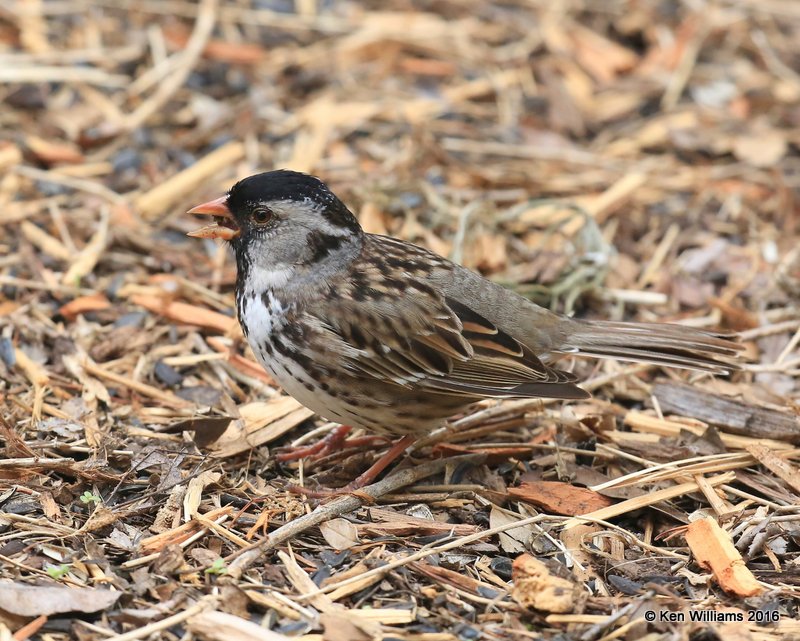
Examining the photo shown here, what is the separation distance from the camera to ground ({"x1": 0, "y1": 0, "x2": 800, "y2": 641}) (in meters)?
4.10

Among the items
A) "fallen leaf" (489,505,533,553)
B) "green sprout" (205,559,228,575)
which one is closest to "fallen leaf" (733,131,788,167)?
"fallen leaf" (489,505,533,553)

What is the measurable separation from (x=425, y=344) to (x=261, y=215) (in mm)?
922

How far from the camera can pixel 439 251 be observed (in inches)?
259

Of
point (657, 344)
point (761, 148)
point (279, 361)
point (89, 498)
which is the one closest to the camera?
point (89, 498)

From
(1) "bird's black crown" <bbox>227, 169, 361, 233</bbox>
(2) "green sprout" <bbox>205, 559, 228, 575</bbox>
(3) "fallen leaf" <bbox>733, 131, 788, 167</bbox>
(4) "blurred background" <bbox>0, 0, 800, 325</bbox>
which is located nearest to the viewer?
(2) "green sprout" <bbox>205, 559, 228, 575</bbox>

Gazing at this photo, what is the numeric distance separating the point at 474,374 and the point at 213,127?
337cm

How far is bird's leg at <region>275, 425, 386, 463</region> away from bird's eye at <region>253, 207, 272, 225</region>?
3.37 ft

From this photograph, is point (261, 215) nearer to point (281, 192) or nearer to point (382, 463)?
point (281, 192)

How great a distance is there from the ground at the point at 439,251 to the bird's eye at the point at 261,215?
94cm

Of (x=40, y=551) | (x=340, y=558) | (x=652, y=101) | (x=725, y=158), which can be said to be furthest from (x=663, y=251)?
(x=40, y=551)

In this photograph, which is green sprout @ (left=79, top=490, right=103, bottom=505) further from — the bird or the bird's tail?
the bird's tail

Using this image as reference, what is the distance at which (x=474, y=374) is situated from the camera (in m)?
4.92

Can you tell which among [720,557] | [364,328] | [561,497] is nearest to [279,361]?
Answer: [364,328]

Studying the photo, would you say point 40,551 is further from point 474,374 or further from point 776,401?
point 776,401
